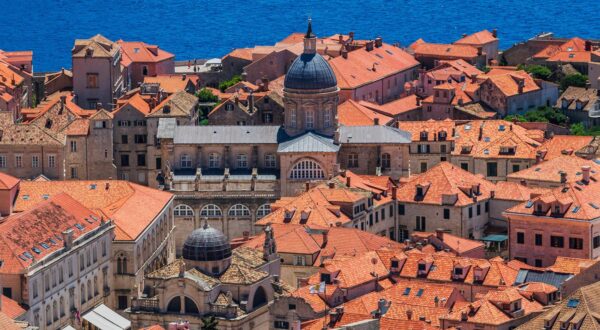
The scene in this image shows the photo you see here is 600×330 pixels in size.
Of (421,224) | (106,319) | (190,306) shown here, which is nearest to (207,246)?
(190,306)

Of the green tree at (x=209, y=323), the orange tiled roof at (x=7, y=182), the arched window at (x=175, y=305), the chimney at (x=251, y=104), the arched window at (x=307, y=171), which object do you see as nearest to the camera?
the green tree at (x=209, y=323)

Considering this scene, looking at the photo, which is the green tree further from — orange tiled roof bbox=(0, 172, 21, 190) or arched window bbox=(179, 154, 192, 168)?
arched window bbox=(179, 154, 192, 168)

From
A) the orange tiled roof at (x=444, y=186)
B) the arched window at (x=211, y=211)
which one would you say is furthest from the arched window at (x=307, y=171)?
the orange tiled roof at (x=444, y=186)

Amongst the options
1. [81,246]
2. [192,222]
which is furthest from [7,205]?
[192,222]

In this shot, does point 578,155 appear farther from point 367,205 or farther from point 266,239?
point 266,239

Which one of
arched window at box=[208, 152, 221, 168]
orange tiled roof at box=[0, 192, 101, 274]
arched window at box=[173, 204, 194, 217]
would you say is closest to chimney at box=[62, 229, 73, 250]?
orange tiled roof at box=[0, 192, 101, 274]

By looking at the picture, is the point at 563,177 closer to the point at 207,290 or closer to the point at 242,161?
the point at 242,161

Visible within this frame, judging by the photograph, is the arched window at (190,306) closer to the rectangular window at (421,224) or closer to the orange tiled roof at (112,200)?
the orange tiled roof at (112,200)
